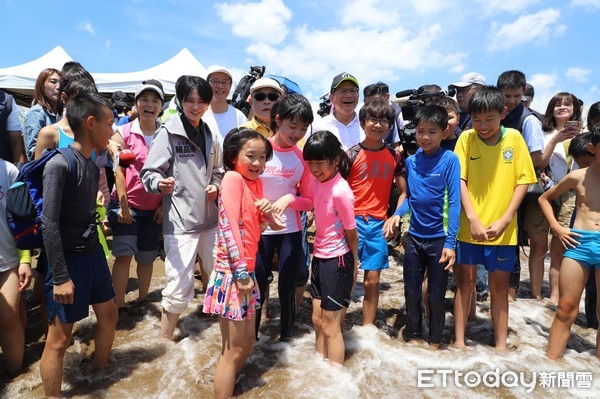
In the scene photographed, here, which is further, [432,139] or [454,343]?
[454,343]

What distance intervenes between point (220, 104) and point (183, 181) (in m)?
1.38

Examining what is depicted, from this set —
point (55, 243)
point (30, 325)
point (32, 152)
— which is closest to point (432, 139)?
point (55, 243)

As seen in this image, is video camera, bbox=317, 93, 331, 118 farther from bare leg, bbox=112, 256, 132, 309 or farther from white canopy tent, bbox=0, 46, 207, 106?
white canopy tent, bbox=0, 46, 207, 106

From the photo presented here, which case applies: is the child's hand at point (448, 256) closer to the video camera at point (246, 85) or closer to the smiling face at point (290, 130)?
the smiling face at point (290, 130)

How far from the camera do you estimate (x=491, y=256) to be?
3340 millimetres

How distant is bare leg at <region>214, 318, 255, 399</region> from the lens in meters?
2.45

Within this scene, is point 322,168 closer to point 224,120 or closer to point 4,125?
point 224,120

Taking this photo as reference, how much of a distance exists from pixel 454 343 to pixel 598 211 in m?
1.62

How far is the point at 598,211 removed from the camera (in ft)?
10.2

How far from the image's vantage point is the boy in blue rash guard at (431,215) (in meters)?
3.22

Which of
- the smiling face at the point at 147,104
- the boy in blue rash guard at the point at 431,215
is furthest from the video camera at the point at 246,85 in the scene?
the boy in blue rash guard at the point at 431,215

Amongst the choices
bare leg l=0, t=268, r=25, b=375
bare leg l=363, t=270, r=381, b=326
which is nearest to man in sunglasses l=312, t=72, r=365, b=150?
bare leg l=363, t=270, r=381, b=326

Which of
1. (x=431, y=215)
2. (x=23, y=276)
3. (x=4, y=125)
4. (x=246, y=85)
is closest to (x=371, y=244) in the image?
(x=431, y=215)

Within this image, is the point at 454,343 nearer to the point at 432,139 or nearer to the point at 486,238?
the point at 486,238
